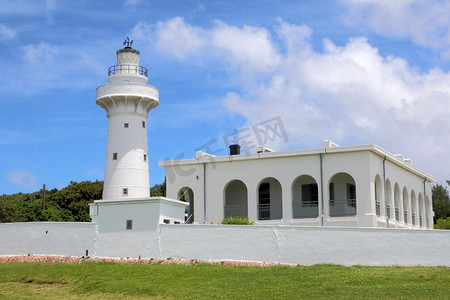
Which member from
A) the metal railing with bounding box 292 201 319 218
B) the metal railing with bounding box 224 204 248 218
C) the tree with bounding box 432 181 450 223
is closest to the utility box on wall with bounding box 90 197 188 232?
the metal railing with bounding box 224 204 248 218

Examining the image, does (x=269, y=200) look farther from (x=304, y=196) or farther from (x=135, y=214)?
(x=135, y=214)

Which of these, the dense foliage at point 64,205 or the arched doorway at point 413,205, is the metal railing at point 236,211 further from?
the dense foliage at point 64,205

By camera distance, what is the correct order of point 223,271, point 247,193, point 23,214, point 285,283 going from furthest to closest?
point 23,214
point 247,193
point 223,271
point 285,283

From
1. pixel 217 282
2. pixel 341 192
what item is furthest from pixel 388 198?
pixel 217 282

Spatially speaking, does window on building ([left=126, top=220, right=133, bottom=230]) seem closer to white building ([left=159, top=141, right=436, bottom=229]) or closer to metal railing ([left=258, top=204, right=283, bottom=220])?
white building ([left=159, top=141, right=436, bottom=229])

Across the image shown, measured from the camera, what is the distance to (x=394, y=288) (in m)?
17.7

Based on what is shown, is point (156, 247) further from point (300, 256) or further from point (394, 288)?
point (394, 288)

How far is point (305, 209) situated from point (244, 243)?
704 centimetres

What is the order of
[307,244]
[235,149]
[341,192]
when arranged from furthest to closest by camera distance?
[235,149]
[341,192]
[307,244]

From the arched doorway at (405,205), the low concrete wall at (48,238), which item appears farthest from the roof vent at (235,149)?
the arched doorway at (405,205)

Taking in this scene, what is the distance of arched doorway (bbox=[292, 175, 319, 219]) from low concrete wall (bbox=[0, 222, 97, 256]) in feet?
32.4

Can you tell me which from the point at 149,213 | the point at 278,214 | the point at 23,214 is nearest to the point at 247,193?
the point at 278,214

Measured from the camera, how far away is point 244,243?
24.0m

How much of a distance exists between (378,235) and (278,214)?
918cm
